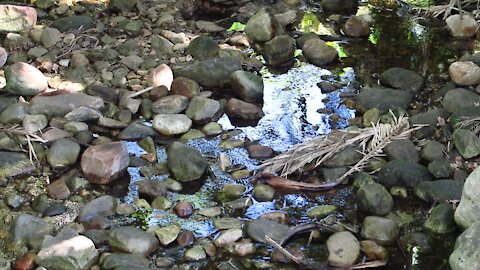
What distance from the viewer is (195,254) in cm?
311

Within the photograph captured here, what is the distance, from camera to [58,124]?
4.08m

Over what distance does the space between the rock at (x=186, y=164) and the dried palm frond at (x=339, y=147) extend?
0.32m

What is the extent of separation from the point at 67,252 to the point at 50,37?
253 centimetres

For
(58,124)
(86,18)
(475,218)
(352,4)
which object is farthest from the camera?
(352,4)

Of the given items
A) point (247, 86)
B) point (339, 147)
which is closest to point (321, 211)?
point (339, 147)

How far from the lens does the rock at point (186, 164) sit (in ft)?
12.1

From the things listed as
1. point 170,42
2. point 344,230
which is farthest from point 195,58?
point 344,230

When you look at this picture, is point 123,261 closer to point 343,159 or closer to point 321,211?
point 321,211

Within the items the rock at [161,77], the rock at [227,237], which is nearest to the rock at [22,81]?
the rock at [161,77]

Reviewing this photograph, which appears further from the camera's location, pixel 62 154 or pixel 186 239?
pixel 62 154

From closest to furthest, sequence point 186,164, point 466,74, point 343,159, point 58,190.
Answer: point 58,190, point 186,164, point 343,159, point 466,74

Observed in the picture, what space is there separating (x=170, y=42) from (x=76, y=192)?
191 cm

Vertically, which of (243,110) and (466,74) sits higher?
(466,74)

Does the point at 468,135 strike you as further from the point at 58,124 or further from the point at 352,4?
the point at 352,4
